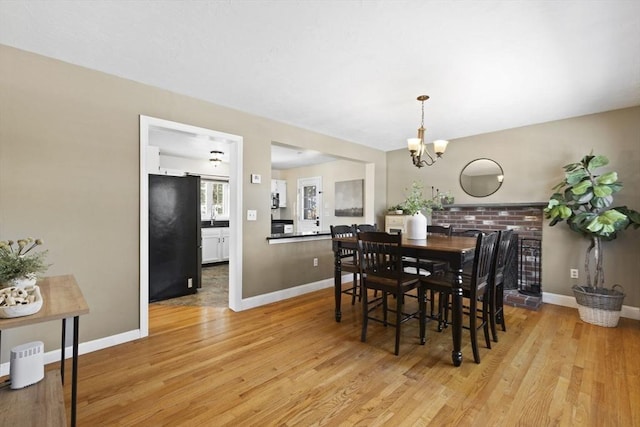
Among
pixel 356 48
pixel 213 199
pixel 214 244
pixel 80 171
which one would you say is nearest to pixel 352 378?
pixel 356 48

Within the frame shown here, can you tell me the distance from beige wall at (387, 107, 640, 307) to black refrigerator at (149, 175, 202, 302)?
392 centimetres

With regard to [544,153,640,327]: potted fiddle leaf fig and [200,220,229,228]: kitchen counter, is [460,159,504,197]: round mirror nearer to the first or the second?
[544,153,640,327]: potted fiddle leaf fig

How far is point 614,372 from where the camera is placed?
2160 millimetres

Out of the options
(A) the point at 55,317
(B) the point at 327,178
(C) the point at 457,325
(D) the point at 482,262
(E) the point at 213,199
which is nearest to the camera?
(A) the point at 55,317

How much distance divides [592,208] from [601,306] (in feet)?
3.56

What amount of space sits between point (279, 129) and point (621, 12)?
3157 mm

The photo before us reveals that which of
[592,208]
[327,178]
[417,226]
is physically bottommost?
[417,226]

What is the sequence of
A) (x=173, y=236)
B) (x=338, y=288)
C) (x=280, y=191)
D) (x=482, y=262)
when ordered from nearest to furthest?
(x=482, y=262) < (x=338, y=288) < (x=173, y=236) < (x=280, y=191)

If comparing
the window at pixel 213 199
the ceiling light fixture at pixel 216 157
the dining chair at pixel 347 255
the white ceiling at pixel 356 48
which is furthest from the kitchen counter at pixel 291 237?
the window at pixel 213 199

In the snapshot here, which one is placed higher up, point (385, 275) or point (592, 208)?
point (592, 208)

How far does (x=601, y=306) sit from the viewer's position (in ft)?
10.0

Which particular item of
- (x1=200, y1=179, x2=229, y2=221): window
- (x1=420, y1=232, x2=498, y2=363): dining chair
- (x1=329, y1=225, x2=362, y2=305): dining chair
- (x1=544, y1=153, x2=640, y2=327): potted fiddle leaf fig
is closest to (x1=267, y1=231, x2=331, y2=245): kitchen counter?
(x1=329, y1=225, x2=362, y2=305): dining chair

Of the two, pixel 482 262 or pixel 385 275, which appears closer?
pixel 482 262

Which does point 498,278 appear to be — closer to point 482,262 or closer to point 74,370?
point 482,262
